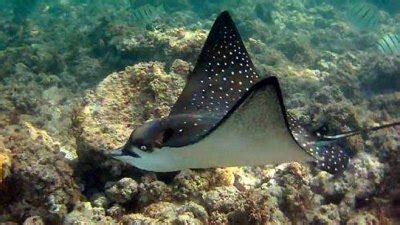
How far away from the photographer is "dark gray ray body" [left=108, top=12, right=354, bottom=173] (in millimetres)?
2160

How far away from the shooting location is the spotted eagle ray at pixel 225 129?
216cm

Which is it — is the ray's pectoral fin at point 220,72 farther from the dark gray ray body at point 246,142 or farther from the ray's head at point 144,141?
the dark gray ray body at point 246,142

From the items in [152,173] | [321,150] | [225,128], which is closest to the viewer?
[225,128]

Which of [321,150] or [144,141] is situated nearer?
[144,141]

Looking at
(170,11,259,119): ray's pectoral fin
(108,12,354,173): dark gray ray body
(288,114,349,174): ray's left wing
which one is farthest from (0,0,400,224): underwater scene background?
(170,11,259,119): ray's pectoral fin

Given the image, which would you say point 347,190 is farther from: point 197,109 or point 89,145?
point 89,145

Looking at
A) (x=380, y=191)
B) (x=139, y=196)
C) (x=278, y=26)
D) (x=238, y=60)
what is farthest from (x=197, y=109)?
(x=278, y=26)

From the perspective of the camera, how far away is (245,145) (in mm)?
2338

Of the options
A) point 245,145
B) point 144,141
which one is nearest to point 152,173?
point 144,141

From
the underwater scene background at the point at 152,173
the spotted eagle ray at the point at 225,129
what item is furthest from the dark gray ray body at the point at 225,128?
the underwater scene background at the point at 152,173

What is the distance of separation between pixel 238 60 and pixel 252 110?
153cm

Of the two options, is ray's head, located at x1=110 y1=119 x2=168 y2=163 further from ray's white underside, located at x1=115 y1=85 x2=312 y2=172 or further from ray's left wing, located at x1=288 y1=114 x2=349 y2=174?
ray's left wing, located at x1=288 y1=114 x2=349 y2=174

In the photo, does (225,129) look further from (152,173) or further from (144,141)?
(152,173)

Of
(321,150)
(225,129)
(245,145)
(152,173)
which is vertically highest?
(225,129)
